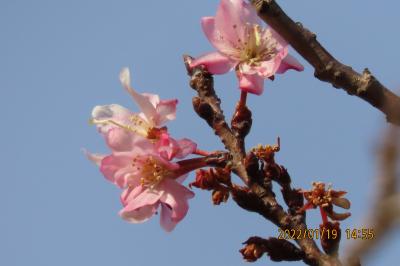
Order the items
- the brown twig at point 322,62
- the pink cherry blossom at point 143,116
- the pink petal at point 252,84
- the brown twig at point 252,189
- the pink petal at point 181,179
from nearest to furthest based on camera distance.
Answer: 1. the brown twig at point 322,62
2. the brown twig at point 252,189
3. the pink petal at point 252,84
4. the pink petal at point 181,179
5. the pink cherry blossom at point 143,116

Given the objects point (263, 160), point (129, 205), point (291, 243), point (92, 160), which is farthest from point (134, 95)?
point (291, 243)

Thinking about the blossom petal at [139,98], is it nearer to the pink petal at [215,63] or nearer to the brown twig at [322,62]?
the pink petal at [215,63]

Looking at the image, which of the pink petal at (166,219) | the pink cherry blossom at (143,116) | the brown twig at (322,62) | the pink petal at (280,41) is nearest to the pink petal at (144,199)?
the pink petal at (166,219)

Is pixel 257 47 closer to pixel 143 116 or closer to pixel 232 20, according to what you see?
pixel 232 20

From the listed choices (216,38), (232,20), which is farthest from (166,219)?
(232,20)

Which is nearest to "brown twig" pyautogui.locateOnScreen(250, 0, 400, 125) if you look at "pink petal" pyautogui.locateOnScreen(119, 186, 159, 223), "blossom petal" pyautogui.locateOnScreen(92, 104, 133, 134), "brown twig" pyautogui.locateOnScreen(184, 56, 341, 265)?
"brown twig" pyautogui.locateOnScreen(184, 56, 341, 265)

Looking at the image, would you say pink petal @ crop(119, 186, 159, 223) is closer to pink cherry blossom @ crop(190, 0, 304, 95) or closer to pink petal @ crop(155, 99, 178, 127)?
pink petal @ crop(155, 99, 178, 127)
